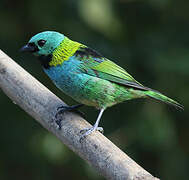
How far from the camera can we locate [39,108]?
3.37 meters

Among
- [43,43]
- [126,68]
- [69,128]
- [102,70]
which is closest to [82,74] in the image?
[102,70]

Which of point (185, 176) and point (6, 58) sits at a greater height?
point (6, 58)

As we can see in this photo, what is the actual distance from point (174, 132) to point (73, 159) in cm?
114

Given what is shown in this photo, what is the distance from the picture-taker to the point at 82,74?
367cm

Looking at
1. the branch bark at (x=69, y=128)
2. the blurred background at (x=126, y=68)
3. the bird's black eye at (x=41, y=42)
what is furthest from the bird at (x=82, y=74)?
the blurred background at (x=126, y=68)

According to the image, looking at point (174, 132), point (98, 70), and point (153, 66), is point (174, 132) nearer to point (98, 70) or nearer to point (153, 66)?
point (153, 66)

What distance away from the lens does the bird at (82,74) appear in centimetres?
360

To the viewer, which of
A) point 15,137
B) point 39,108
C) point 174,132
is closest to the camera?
point 39,108

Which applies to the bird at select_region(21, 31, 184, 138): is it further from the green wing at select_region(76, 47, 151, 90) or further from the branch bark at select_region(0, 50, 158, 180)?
the branch bark at select_region(0, 50, 158, 180)

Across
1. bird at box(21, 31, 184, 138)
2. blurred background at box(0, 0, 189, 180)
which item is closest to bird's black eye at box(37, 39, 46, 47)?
bird at box(21, 31, 184, 138)

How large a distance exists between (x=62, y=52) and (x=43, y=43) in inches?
7.4

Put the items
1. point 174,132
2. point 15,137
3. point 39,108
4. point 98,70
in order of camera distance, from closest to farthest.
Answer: point 39,108
point 98,70
point 174,132
point 15,137

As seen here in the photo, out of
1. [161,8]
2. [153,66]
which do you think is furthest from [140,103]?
[161,8]

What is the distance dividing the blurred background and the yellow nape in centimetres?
62
